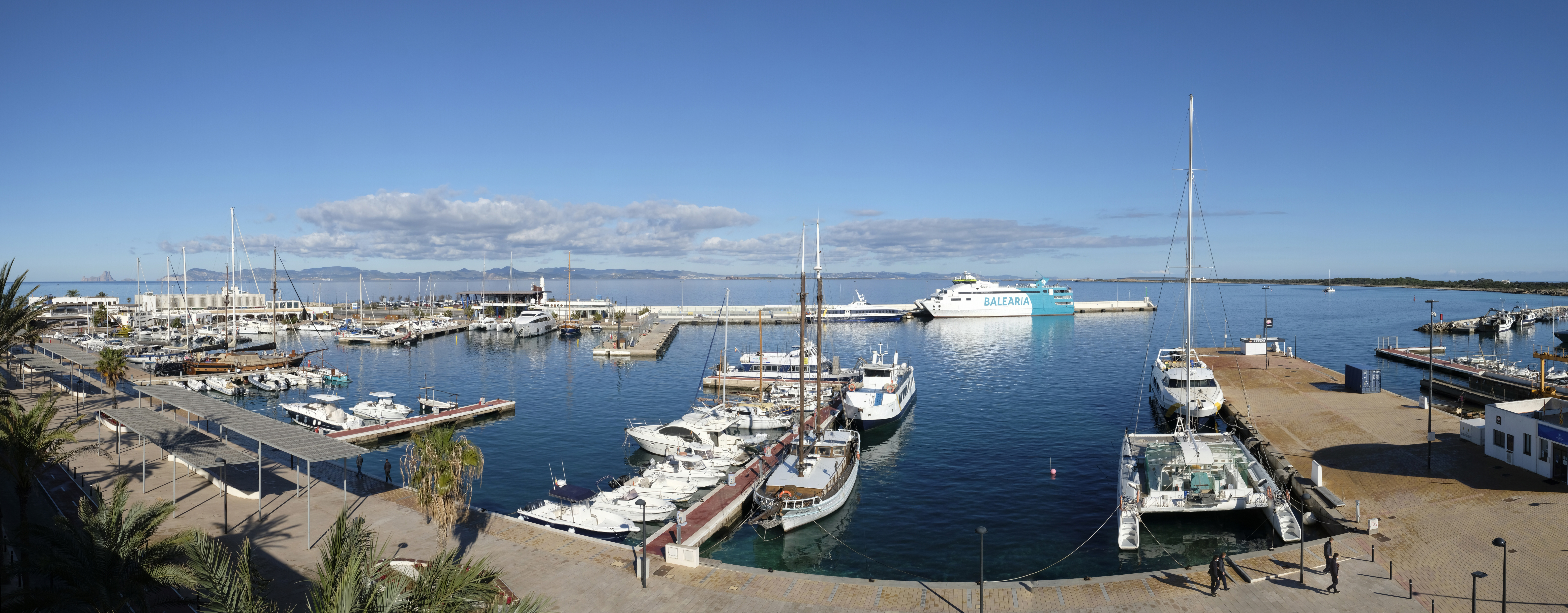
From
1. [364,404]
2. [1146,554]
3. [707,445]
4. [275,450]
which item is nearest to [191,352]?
[364,404]

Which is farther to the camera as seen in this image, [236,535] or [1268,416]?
[1268,416]

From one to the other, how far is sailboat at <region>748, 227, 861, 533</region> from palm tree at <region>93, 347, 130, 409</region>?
3632cm

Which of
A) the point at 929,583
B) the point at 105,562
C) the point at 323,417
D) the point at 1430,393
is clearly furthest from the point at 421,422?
the point at 1430,393

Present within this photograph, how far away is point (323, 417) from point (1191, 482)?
42107 millimetres

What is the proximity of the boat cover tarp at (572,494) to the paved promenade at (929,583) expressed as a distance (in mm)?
4625

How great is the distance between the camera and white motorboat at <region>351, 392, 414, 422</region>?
42.3 metres

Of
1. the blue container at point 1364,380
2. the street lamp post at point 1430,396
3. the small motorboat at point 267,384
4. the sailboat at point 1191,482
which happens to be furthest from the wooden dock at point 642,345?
the street lamp post at point 1430,396

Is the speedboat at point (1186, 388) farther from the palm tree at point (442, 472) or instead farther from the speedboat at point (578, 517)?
the palm tree at point (442, 472)

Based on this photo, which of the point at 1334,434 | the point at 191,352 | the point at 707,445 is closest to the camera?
the point at 1334,434

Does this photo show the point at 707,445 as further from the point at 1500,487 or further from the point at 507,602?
the point at 1500,487

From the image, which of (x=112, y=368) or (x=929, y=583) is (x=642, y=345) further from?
(x=929, y=583)

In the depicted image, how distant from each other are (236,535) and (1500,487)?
120 feet

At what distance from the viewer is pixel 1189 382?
3388 cm

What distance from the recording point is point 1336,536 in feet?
66.1
